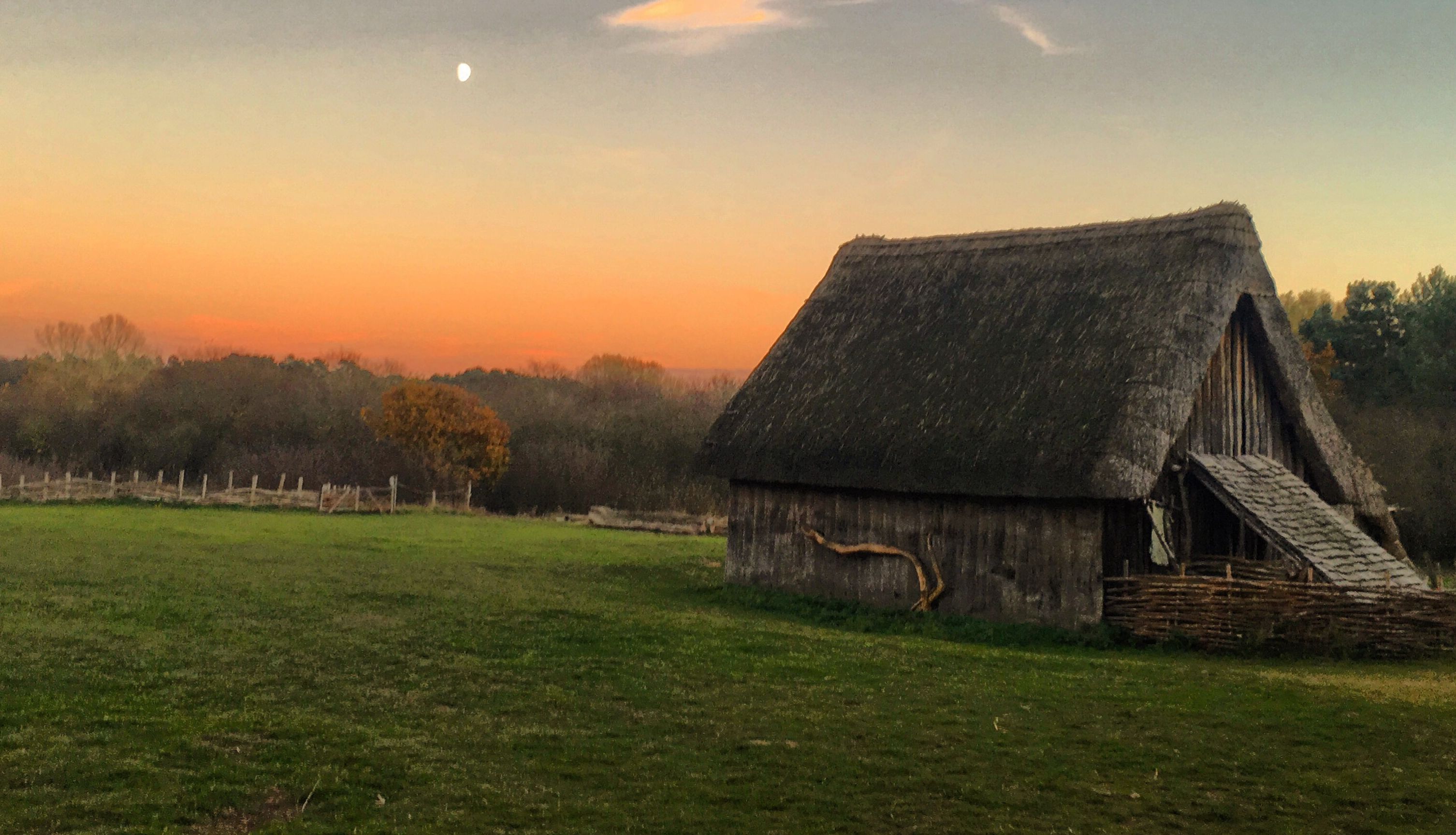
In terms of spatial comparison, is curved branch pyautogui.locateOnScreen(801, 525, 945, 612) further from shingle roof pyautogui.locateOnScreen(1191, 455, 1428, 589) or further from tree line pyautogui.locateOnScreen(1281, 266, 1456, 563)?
tree line pyautogui.locateOnScreen(1281, 266, 1456, 563)

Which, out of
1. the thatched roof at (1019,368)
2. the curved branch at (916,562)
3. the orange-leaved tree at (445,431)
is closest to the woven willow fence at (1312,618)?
A: the thatched roof at (1019,368)

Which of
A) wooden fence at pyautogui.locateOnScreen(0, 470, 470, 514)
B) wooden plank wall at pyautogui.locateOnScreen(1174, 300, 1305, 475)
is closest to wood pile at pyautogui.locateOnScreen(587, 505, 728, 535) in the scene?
wooden fence at pyautogui.locateOnScreen(0, 470, 470, 514)

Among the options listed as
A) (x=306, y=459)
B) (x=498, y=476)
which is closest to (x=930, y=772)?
(x=498, y=476)

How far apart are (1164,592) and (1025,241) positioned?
8479mm

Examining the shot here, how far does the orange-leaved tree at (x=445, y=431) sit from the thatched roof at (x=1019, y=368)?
117ft

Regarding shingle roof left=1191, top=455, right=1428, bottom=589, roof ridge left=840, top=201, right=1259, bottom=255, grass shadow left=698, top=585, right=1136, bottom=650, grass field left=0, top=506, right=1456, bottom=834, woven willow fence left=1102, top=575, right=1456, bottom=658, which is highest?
roof ridge left=840, top=201, right=1259, bottom=255

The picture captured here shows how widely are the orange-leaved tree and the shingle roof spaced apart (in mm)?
43215

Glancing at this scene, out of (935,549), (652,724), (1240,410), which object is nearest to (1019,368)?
(935,549)

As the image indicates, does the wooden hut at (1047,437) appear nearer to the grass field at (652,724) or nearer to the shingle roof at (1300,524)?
the shingle roof at (1300,524)

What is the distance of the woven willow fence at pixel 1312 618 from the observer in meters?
16.4

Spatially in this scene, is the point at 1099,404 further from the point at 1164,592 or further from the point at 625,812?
the point at 625,812

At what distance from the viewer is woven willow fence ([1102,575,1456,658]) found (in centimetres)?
1642

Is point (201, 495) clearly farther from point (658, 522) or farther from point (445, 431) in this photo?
point (658, 522)

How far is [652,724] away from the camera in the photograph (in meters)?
11.7
